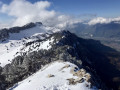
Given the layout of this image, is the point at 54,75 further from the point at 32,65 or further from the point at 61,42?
the point at 61,42

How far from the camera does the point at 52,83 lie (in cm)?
6031

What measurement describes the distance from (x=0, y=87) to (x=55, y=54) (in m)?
61.0

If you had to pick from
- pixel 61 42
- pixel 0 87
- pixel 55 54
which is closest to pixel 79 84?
pixel 0 87

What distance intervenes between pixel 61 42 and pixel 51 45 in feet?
59.6

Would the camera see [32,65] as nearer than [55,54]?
Yes

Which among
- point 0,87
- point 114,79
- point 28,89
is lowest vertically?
point 114,79

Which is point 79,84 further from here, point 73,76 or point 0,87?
point 0,87

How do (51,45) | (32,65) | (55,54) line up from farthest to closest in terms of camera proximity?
(51,45), (55,54), (32,65)

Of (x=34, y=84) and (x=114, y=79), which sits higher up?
(x=34, y=84)

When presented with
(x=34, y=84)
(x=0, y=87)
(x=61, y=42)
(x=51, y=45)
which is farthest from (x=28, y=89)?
(x=61, y=42)

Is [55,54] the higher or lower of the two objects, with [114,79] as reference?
higher

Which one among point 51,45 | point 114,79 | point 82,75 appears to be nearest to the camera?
point 82,75

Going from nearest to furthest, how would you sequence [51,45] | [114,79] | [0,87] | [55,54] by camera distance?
[0,87] → [55,54] → [51,45] → [114,79]

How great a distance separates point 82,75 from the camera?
214 feet
